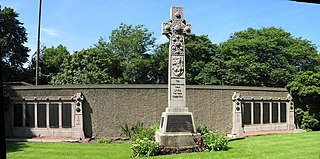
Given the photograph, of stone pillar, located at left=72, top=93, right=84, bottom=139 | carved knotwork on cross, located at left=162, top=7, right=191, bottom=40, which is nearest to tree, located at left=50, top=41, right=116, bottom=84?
stone pillar, located at left=72, top=93, right=84, bottom=139

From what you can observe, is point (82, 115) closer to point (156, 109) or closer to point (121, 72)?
point (156, 109)

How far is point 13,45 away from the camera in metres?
Result: 31.4

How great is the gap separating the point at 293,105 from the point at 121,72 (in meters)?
21.3

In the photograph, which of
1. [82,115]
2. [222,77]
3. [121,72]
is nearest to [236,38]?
[222,77]

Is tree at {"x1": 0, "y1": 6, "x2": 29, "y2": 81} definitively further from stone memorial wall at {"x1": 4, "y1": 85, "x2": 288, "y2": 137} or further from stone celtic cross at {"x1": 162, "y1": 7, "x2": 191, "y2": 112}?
stone celtic cross at {"x1": 162, "y1": 7, "x2": 191, "y2": 112}

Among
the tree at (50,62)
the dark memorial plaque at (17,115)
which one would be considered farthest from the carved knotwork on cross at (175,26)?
the tree at (50,62)

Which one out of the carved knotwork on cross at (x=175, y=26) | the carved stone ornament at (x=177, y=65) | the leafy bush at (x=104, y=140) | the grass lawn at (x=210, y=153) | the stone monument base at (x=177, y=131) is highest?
the carved knotwork on cross at (x=175, y=26)

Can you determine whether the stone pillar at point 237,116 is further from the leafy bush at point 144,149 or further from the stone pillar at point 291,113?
the leafy bush at point 144,149

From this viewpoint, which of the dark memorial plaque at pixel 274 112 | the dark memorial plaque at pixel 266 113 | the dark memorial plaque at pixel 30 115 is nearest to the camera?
the dark memorial plaque at pixel 30 115

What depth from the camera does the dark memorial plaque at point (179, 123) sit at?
36.0 ft

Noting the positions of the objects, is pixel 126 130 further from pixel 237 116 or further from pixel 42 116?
pixel 237 116

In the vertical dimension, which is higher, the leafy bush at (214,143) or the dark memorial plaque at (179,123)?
the dark memorial plaque at (179,123)

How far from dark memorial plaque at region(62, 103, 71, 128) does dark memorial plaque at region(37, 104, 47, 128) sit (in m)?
1.00

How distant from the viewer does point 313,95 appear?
17.5 metres
